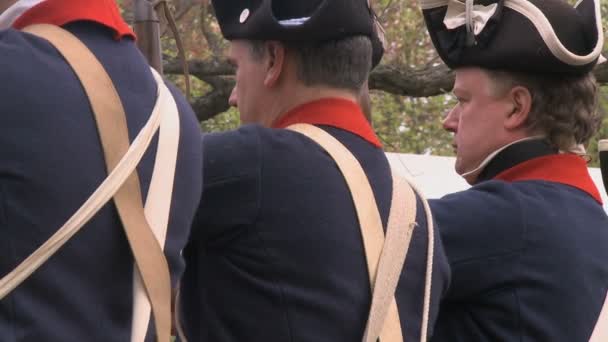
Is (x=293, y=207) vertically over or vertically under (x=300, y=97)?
under

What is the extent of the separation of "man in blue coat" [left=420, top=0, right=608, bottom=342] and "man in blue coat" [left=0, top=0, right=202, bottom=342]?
1186mm

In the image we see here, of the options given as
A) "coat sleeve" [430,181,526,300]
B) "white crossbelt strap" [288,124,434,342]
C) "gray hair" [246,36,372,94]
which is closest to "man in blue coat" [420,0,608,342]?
"coat sleeve" [430,181,526,300]

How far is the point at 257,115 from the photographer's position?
299 centimetres

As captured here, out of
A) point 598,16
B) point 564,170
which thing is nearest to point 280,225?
point 564,170

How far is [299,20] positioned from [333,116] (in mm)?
242

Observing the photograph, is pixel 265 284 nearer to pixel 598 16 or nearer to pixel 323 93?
pixel 323 93

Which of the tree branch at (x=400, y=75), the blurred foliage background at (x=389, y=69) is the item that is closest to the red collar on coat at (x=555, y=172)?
the blurred foliage background at (x=389, y=69)

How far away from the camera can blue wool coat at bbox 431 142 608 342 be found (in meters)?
3.23

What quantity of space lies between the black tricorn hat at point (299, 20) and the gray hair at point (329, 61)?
2 cm

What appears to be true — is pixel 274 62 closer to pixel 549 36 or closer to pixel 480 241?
pixel 480 241

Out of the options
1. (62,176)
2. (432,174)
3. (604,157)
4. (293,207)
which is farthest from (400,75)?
(62,176)

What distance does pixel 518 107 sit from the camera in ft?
11.7

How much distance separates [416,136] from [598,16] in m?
7.59

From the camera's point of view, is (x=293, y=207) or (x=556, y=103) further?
(x=556, y=103)
